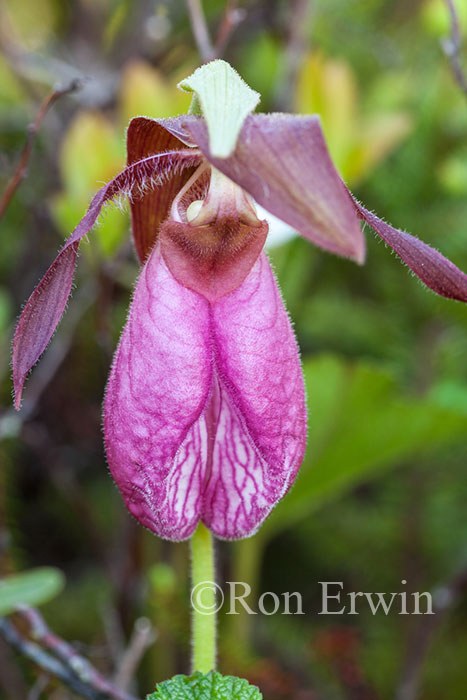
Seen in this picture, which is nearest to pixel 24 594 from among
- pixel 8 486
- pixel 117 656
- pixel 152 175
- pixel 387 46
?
pixel 117 656

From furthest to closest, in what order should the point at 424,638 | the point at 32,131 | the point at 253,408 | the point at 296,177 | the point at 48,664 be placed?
the point at 424,638 → the point at 32,131 → the point at 48,664 → the point at 253,408 → the point at 296,177

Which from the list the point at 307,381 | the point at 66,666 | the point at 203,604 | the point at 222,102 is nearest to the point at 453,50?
the point at 307,381

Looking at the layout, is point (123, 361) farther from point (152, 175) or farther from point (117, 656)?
point (117, 656)

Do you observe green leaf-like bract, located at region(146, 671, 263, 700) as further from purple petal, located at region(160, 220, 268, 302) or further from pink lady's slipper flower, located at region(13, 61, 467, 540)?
purple petal, located at region(160, 220, 268, 302)

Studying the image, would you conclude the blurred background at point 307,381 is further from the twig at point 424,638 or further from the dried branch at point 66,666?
the dried branch at point 66,666

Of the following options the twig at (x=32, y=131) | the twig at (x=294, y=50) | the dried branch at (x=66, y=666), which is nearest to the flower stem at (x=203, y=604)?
the dried branch at (x=66, y=666)

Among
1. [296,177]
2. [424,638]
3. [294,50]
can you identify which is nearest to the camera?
[296,177]

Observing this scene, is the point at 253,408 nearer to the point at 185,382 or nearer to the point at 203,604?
the point at 185,382
